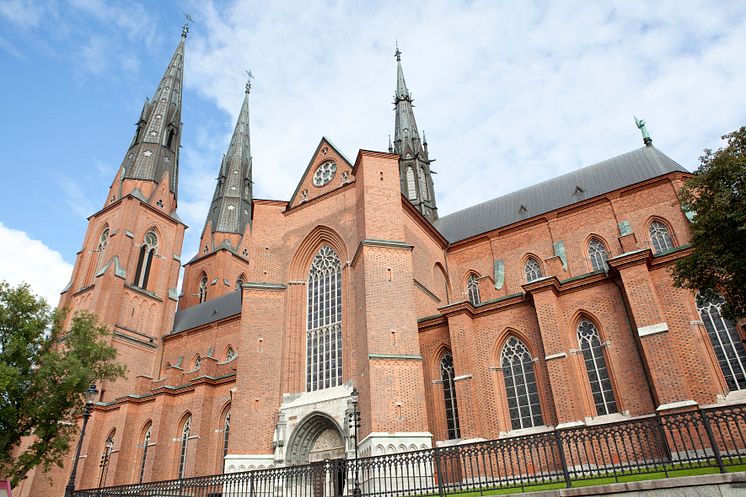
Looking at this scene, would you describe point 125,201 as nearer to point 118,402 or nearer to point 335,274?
point 118,402

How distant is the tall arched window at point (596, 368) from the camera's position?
52.7 ft

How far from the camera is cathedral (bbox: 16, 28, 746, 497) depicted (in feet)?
52.0

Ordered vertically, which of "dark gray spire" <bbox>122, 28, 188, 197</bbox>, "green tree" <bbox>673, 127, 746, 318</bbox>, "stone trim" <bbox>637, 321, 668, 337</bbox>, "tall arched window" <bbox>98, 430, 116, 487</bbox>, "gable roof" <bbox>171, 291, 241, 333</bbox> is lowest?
"tall arched window" <bbox>98, 430, 116, 487</bbox>

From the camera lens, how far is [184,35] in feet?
167

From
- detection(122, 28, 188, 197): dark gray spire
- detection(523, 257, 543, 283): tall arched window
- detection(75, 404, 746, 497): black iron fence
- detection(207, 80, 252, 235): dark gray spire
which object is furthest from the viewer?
detection(207, 80, 252, 235): dark gray spire

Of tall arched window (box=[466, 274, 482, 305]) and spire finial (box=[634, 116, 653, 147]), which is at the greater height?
spire finial (box=[634, 116, 653, 147])

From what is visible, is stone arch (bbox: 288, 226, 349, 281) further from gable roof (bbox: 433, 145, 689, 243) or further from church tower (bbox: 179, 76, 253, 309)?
church tower (bbox: 179, 76, 253, 309)

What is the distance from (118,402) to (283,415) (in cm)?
1426

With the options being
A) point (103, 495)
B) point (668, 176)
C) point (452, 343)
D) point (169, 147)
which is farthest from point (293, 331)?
point (169, 147)

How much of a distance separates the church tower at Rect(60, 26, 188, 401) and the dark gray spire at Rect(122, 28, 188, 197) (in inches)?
3.0

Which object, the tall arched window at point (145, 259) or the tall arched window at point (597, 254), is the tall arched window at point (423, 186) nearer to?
the tall arched window at point (597, 254)

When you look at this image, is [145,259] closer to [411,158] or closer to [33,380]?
[33,380]

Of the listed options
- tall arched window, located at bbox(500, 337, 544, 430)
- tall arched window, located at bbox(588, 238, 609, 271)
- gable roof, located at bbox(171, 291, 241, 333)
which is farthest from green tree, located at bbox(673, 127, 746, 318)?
gable roof, located at bbox(171, 291, 241, 333)

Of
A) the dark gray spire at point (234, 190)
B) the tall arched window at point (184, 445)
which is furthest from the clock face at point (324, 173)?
the dark gray spire at point (234, 190)
